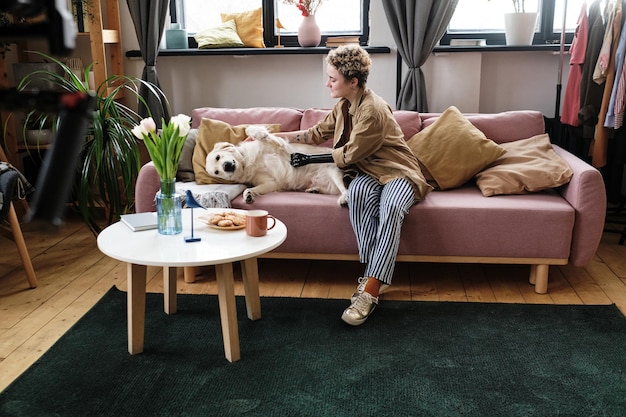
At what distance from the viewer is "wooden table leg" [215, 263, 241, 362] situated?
2285 millimetres

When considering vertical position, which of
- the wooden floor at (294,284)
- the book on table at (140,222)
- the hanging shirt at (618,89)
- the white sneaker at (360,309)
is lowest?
the wooden floor at (294,284)

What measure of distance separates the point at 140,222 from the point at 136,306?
34 centimetres

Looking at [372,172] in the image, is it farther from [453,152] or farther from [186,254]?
[186,254]

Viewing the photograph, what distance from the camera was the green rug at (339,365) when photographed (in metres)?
2.06

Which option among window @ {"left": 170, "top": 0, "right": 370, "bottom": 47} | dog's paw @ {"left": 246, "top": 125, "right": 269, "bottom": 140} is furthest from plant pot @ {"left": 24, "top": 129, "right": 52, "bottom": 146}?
dog's paw @ {"left": 246, "top": 125, "right": 269, "bottom": 140}

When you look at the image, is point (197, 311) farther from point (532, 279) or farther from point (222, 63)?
point (222, 63)

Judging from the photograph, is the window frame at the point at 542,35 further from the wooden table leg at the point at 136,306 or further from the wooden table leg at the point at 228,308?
the wooden table leg at the point at 136,306

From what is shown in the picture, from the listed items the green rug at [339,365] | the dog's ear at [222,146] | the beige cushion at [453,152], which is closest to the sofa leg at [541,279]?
the green rug at [339,365]

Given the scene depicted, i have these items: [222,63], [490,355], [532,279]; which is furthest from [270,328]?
[222,63]

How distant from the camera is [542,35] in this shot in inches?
171

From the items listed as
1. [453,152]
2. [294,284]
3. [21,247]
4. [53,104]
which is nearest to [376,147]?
[453,152]

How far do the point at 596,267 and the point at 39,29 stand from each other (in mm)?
3289

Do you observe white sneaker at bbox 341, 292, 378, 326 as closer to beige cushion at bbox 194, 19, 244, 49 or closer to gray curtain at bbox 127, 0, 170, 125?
gray curtain at bbox 127, 0, 170, 125

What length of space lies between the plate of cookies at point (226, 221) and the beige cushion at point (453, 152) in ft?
3.72
